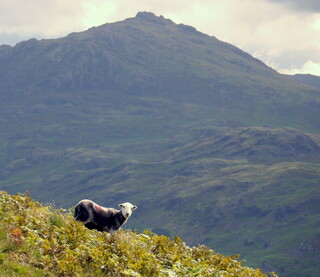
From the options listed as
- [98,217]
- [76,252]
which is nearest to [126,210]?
[98,217]

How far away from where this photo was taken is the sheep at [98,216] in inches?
841

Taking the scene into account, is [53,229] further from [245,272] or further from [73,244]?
[245,272]

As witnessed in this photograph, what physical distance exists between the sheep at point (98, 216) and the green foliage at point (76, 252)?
0.54m

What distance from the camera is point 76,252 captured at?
1588 cm

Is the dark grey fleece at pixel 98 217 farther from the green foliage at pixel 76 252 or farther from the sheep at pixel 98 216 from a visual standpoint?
the green foliage at pixel 76 252

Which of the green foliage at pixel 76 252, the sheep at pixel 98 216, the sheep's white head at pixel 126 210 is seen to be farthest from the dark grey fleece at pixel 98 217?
the green foliage at pixel 76 252

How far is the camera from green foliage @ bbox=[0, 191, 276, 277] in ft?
47.7

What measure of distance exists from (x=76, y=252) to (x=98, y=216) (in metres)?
5.86

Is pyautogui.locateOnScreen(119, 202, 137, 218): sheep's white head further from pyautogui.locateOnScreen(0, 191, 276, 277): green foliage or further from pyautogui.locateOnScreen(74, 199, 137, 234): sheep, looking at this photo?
pyautogui.locateOnScreen(0, 191, 276, 277): green foliage

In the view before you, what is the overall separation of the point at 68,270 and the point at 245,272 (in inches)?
314

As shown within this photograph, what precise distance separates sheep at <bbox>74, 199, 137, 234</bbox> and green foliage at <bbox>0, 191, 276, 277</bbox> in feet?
1.78

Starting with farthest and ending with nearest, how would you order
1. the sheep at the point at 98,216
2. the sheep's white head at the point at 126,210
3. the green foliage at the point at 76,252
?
the sheep's white head at the point at 126,210 → the sheep at the point at 98,216 → the green foliage at the point at 76,252

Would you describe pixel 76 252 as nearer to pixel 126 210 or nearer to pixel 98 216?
pixel 98 216

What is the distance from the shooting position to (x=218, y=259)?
69.1 feet
